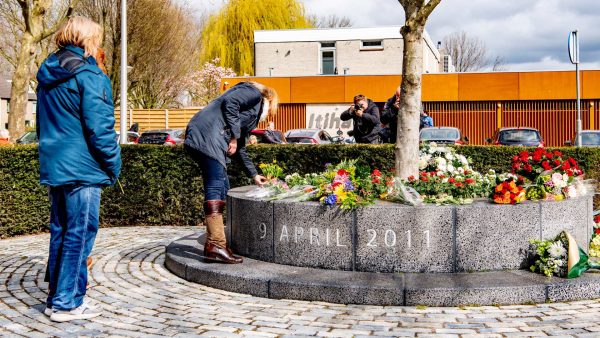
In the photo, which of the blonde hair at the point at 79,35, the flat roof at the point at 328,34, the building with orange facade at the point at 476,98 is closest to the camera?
the blonde hair at the point at 79,35

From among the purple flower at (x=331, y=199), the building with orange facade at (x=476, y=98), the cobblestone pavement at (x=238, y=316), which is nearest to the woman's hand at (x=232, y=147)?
the purple flower at (x=331, y=199)

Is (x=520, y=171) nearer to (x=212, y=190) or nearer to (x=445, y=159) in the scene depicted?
(x=445, y=159)

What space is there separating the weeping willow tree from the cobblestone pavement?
42.8 meters

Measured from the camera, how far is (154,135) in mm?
27078

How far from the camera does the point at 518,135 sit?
2025 cm

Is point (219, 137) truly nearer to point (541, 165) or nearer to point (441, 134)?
point (541, 165)

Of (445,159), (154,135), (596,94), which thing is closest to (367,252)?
(445,159)

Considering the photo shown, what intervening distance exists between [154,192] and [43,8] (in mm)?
9290

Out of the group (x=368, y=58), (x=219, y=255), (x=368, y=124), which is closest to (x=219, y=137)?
(x=219, y=255)

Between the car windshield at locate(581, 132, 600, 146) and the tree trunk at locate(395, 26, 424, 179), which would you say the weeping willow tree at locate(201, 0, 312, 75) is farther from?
the tree trunk at locate(395, 26, 424, 179)

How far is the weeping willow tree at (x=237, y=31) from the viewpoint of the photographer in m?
48.2

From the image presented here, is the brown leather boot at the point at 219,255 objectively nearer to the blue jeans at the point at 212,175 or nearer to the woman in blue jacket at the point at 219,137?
the woman in blue jacket at the point at 219,137

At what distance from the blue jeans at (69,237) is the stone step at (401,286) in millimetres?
1474

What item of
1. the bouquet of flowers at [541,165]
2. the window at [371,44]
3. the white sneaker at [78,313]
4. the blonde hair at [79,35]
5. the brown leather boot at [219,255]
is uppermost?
the window at [371,44]
